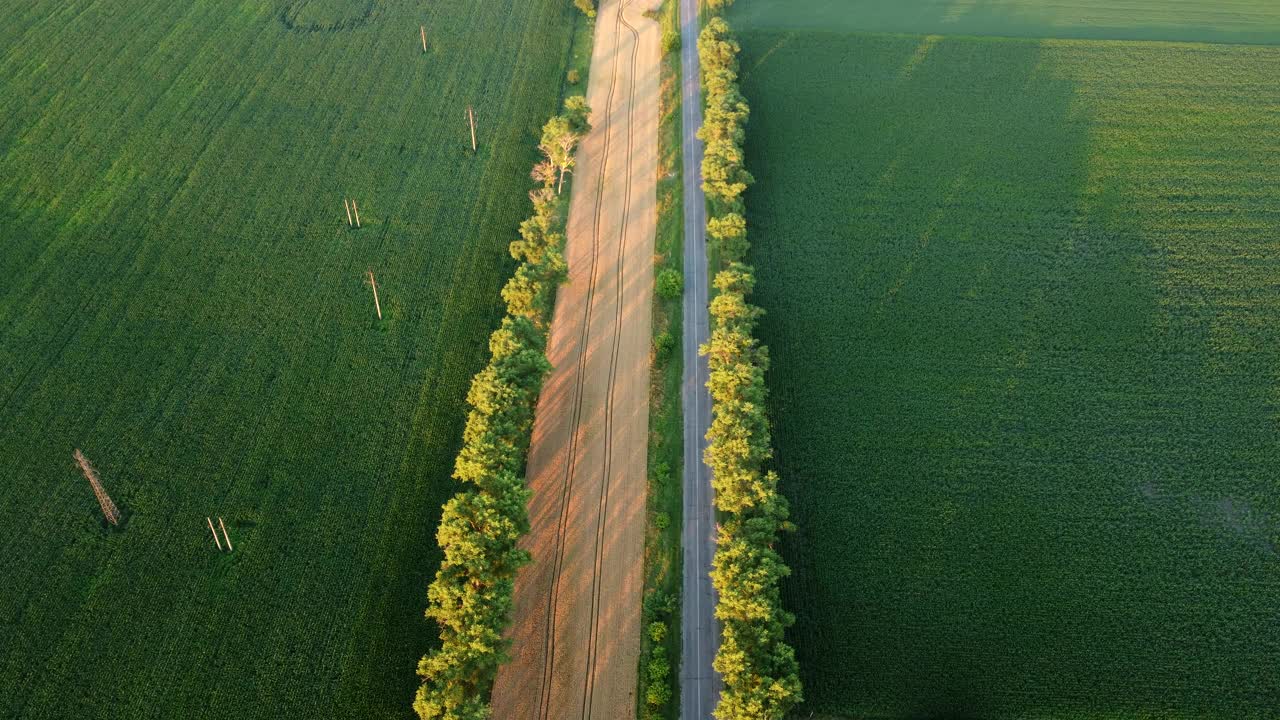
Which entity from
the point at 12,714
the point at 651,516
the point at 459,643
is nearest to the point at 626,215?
the point at 651,516

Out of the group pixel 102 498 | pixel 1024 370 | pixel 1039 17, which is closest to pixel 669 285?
pixel 1024 370

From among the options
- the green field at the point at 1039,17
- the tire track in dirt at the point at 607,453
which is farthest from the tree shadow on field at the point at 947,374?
the tire track in dirt at the point at 607,453

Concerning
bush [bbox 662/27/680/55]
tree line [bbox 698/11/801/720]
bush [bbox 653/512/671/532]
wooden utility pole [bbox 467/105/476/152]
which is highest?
bush [bbox 662/27/680/55]

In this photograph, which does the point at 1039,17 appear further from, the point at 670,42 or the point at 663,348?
the point at 663,348

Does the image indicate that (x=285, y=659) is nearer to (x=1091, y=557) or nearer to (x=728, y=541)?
(x=728, y=541)

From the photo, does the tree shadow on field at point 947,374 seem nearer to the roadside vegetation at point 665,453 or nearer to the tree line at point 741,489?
the tree line at point 741,489

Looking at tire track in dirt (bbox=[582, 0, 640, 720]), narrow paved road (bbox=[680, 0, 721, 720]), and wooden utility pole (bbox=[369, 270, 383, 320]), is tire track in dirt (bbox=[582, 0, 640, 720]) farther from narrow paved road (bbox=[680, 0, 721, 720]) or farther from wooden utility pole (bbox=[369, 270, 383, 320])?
wooden utility pole (bbox=[369, 270, 383, 320])

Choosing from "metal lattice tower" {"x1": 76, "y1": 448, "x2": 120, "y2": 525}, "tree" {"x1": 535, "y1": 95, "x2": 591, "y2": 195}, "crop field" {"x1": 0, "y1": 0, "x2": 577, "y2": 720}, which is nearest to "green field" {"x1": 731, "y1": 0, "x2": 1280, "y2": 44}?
"crop field" {"x1": 0, "y1": 0, "x2": 577, "y2": 720}
